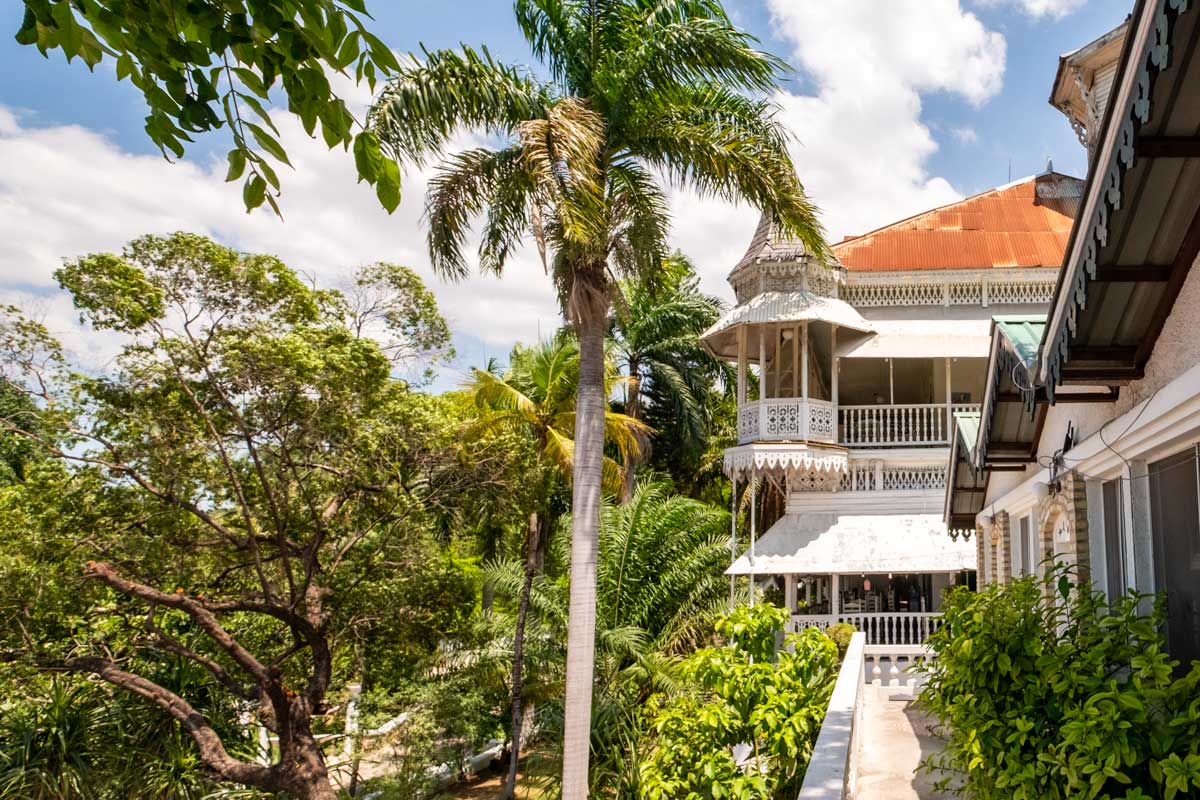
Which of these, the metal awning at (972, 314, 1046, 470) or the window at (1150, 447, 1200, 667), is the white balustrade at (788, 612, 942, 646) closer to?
the metal awning at (972, 314, 1046, 470)

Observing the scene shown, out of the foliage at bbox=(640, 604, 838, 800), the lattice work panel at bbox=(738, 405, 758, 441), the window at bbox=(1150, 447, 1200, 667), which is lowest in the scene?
the foliage at bbox=(640, 604, 838, 800)

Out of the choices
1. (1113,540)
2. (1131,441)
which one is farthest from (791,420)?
(1131,441)

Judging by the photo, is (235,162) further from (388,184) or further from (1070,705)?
(1070,705)

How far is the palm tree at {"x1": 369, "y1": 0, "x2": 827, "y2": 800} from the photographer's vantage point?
1211 centimetres

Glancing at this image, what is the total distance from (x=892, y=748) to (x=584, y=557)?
453 cm

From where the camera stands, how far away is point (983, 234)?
69.2 ft

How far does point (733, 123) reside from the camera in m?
13.4

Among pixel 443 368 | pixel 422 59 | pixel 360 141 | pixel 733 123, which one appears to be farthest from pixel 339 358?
pixel 360 141

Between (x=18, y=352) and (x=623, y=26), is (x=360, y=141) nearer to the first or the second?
(x=623, y=26)

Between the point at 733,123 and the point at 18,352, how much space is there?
10.9 metres

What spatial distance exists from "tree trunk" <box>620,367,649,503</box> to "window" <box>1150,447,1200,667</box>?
18.2 m

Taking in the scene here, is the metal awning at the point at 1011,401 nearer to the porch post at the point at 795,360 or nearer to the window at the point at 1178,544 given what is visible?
the window at the point at 1178,544

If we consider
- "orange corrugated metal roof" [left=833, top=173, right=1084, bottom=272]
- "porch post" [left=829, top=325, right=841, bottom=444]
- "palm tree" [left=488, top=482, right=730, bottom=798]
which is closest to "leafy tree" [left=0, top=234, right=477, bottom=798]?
"palm tree" [left=488, top=482, right=730, bottom=798]

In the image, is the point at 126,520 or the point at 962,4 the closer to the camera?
the point at 962,4
